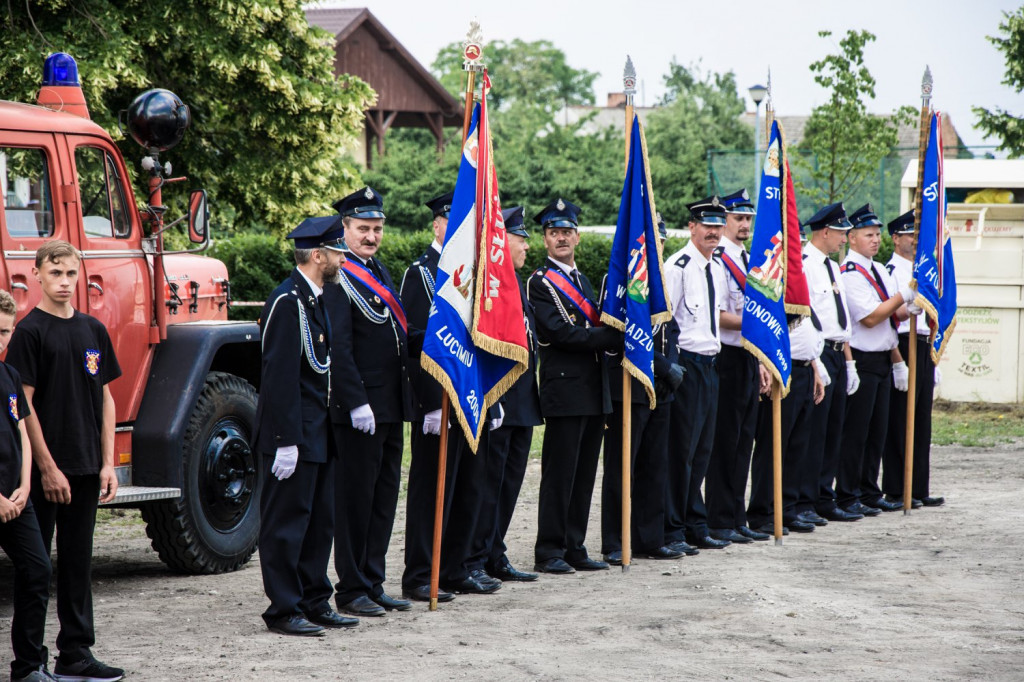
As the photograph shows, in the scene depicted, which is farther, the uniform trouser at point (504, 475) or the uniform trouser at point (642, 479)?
the uniform trouser at point (642, 479)

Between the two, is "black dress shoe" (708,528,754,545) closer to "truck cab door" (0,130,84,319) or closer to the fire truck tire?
the fire truck tire

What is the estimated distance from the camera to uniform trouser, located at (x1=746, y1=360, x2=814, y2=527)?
896 centimetres

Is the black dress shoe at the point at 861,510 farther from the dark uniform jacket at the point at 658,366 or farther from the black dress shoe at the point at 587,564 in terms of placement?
the black dress shoe at the point at 587,564

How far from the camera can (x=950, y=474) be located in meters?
11.4

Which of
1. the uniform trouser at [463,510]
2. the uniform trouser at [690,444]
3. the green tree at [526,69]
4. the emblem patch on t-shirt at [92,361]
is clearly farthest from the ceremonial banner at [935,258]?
the green tree at [526,69]

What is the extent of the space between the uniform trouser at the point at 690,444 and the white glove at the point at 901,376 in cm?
227

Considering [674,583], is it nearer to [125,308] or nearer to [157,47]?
[125,308]

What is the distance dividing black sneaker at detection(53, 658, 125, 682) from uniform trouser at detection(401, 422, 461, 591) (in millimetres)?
1959

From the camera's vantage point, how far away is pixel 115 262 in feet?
22.9

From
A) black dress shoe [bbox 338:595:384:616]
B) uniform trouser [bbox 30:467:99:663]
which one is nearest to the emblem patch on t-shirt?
uniform trouser [bbox 30:467:99:663]

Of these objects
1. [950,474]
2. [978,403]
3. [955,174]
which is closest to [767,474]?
[950,474]

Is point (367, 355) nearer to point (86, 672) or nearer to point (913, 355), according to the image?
point (86, 672)

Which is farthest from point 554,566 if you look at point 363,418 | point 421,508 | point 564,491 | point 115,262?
point 115,262

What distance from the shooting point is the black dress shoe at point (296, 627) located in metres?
5.94
